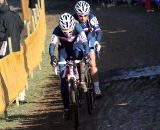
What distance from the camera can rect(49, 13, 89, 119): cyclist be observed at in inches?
404

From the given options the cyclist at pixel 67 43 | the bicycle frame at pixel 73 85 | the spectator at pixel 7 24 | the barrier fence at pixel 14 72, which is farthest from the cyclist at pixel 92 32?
the barrier fence at pixel 14 72

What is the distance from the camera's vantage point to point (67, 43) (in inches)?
423

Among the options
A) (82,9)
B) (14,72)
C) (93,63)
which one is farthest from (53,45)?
(14,72)

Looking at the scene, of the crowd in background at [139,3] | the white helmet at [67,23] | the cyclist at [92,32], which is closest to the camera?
the white helmet at [67,23]

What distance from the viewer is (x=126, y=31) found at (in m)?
25.7

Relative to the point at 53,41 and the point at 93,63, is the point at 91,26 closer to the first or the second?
the point at 93,63

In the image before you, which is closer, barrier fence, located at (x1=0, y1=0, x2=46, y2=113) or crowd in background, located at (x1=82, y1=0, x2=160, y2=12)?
barrier fence, located at (x1=0, y1=0, x2=46, y2=113)

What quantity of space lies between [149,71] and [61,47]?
4.27 meters

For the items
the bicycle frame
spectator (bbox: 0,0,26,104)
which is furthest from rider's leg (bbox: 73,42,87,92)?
spectator (bbox: 0,0,26,104)

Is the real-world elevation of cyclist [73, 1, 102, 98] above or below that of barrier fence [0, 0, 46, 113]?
above

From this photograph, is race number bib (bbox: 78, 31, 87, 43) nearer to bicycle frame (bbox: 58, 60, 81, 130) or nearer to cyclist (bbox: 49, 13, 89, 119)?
cyclist (bbox: 49, 13, 89, 119)

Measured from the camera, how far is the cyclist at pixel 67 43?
10.3 m

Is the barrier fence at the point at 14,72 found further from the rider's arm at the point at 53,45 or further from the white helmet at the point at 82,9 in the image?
the white helmet at the point at 82,9

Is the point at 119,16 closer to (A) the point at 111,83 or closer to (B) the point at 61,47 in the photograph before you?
(A) the point at 111,83
